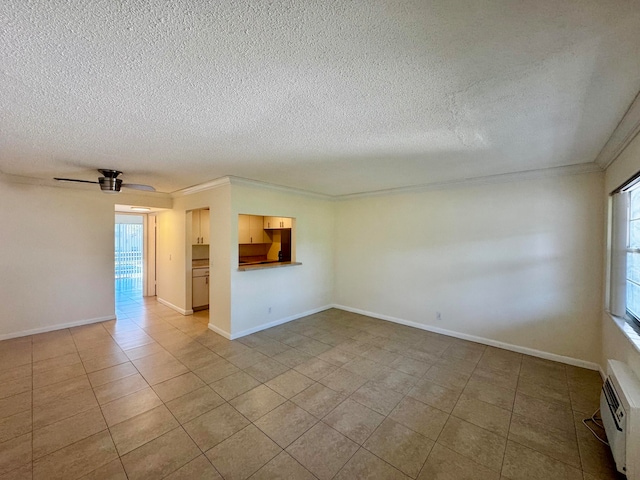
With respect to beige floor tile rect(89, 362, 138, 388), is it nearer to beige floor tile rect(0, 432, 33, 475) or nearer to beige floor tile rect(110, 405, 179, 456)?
beige floor tile rect(0, 432, 33, 475)

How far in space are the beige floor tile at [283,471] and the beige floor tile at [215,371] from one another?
1.32 meters

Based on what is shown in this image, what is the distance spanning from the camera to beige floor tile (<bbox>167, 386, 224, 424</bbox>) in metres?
2.30

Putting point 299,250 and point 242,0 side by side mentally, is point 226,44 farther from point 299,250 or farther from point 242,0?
point 299,250

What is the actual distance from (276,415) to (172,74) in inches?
103

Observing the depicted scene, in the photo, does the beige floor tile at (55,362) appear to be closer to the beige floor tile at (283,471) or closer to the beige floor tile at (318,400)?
the beige floor tile at (318,400)

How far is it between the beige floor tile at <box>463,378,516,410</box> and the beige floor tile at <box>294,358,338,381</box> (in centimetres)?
144

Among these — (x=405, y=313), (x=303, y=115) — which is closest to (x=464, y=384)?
(x=405, y=313)

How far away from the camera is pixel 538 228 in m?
3.45

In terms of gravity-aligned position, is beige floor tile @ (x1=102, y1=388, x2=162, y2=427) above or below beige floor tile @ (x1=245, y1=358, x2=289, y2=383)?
above

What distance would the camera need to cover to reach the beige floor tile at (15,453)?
177 cm

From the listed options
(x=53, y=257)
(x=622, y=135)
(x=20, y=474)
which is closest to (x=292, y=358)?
(x=20, y=474)

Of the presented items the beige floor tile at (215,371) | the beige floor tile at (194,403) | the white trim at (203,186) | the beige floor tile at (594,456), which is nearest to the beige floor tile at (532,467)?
the beige floor tile at (594,456)

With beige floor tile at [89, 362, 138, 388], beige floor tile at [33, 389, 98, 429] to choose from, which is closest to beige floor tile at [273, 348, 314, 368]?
beige floor tile at [89, 362, 138, 388]

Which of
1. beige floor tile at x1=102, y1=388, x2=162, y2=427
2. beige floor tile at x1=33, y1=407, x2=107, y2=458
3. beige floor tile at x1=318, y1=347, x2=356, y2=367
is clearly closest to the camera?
beige floor tile at x1=33, y1=407, x2=107, y2=458
